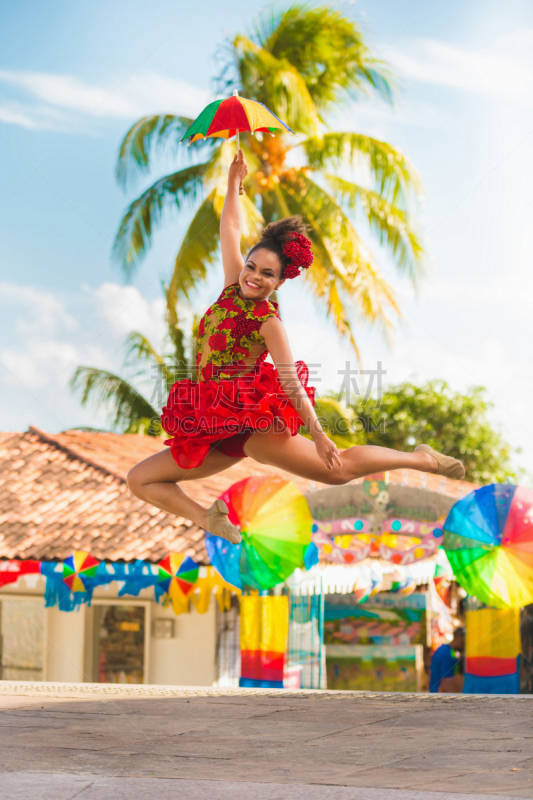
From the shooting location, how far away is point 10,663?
12312mm

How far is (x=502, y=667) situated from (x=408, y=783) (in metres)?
6.03

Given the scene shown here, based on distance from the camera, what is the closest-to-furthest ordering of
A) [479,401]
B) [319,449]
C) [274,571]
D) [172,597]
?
[319,449] < [274,571] < [172,597] < [479,401]

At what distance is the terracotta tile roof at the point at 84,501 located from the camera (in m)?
11.0

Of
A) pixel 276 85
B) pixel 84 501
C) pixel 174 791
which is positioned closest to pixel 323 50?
pixel 276 85

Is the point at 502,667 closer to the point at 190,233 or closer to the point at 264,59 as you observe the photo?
the point at 190,233

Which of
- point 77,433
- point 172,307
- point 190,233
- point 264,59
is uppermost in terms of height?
point 264,59

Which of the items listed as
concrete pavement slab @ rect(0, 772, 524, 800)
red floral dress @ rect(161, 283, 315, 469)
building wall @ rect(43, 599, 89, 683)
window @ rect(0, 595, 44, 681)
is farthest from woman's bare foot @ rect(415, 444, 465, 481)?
window @ rect(0, 595, 44, 681)

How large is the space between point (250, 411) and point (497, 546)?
14.4 ft

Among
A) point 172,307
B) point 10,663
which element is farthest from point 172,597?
point 172,307

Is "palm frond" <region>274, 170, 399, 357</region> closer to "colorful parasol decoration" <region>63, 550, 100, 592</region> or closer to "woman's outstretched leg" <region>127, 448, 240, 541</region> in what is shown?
"colorful parasol decoration" <region>63, 550, 100, 592</region>

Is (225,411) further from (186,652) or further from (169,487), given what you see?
(186,652)

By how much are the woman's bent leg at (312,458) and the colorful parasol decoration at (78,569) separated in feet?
22.4

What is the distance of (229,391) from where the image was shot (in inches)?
158

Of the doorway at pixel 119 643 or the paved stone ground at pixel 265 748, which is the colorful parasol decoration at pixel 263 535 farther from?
the doorway at pixel 119 643
